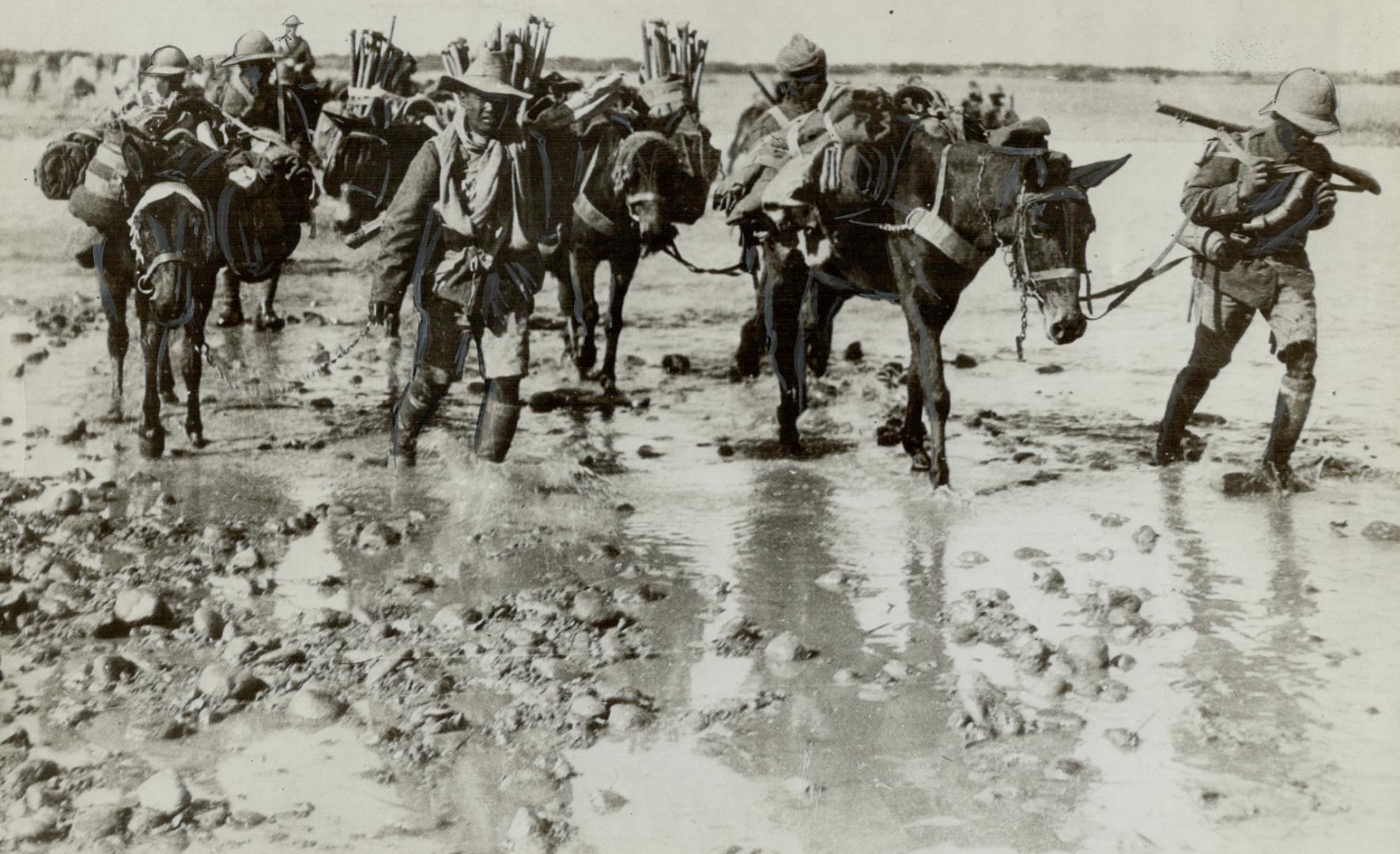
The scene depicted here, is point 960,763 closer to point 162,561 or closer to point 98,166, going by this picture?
point 162,561

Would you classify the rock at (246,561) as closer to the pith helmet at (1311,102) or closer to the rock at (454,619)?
the rock at (454,619)

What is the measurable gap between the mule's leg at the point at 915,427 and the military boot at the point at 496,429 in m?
2.07

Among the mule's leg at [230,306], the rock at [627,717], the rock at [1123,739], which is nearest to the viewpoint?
the rock at [1123,739]

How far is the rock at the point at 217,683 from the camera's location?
16.0 feet

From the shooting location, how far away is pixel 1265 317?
6.11 meters

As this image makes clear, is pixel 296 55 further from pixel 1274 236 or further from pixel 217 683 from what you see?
pixel 1274 236

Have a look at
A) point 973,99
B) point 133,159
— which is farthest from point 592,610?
point 973,99

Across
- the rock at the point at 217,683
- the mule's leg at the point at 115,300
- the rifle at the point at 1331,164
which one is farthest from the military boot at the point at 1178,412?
the mule's leg at the point at 115,300

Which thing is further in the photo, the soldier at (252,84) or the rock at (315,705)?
the soldier at (252,84)

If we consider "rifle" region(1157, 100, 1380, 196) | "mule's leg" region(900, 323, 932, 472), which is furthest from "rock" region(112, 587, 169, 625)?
"rifle" region(1157, 100, 1380, 196)

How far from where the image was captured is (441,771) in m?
4.52

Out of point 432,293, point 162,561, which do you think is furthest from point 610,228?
point 162,561

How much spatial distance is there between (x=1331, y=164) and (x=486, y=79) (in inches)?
150

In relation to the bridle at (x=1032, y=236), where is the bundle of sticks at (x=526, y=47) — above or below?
above
